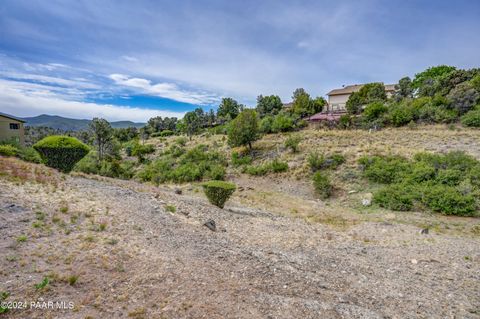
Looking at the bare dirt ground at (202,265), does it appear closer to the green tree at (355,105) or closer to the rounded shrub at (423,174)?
the rounded shrub at (423,174)

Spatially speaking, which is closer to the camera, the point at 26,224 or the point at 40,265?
the point at 40,265

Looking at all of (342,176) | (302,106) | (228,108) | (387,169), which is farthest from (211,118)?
(387,169)

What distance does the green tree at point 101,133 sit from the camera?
87.5 feet

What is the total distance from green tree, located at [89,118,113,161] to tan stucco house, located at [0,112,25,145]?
19.4 feet

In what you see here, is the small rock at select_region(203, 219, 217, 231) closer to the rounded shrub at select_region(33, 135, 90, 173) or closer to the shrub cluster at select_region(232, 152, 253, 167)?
the rounded shrub at select_region(33, 135, 90, 173)

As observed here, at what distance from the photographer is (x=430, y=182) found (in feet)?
41.6

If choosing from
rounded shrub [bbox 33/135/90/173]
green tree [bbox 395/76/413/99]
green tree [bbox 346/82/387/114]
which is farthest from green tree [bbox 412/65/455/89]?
rounded shrub [bbox 33/135/90/173]

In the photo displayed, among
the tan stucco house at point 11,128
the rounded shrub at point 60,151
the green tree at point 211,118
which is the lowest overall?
the rounded shrub at point 60,151

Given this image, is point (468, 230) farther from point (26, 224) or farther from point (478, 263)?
point (26, 224)

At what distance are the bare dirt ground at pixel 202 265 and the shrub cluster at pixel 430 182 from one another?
10.3 ft

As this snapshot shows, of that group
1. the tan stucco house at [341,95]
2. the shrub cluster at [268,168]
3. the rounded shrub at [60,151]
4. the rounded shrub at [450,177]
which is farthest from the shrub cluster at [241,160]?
the tan stucco house at [341,95]

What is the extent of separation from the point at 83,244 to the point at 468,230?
12517 millimetres

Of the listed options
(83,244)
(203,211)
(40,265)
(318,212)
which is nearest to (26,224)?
(83,244)

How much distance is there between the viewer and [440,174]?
41.9 ft
